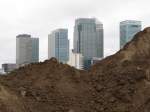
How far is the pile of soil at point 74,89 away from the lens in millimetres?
25641

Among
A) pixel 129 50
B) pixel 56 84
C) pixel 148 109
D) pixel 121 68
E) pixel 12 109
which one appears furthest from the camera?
pixel 129 50

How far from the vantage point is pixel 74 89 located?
28.0 meters

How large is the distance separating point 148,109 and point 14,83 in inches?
334

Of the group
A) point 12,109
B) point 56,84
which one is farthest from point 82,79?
point 12,109

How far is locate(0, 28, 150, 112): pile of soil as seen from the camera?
25.6 metres

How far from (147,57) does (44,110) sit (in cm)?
1121

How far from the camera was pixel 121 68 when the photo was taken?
31.9 metres

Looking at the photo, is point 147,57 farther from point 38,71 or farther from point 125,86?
point 38,71

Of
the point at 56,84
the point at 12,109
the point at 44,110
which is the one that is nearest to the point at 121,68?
the point at 56,84

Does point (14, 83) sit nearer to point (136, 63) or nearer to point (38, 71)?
point (38, 71)

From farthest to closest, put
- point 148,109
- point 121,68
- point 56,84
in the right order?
point 121,68 → point 56,84 → point 148,109

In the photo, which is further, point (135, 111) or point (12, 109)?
point (135, 111)

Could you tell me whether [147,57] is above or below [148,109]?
above

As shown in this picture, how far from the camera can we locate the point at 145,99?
27.9 meters
